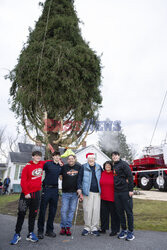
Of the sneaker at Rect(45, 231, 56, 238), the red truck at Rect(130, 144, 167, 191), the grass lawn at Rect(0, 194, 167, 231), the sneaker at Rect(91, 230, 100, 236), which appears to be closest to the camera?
the sneaker at Rect(45, 231, 56, 238)

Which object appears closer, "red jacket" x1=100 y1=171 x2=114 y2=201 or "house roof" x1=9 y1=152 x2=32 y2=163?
"red jacket" x1=100 y1=171 x2=114 y2=201

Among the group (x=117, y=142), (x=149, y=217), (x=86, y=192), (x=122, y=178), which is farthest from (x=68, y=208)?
(x=117, y=142)

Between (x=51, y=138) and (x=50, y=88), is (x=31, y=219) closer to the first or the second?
(x=51, y=138)

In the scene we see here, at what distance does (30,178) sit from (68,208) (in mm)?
1151

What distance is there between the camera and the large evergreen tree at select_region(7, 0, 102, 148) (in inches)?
306

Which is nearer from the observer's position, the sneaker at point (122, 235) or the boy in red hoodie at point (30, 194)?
the boy in red hoodie at point (30, 194)

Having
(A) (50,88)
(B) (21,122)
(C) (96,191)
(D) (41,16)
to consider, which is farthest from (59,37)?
(C) (96,191)

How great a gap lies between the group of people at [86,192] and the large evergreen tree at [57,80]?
3.57 meters

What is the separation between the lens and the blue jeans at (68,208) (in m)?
4.17

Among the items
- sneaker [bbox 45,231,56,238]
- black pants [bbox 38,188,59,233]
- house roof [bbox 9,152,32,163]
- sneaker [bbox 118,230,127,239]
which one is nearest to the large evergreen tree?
black pants [bbox 38,188,59,233]

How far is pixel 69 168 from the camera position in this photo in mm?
4438

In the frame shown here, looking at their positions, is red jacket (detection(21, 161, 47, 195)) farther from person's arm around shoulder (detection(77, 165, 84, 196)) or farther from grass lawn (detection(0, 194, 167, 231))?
grass lawn (detection(0, 194, 167, 231))

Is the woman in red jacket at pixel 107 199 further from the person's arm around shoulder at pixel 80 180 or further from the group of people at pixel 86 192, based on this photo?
the person's arm around shoulder at pixel 80 180

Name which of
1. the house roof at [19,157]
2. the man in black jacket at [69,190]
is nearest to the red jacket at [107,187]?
the man in black jacket at [69,190]
